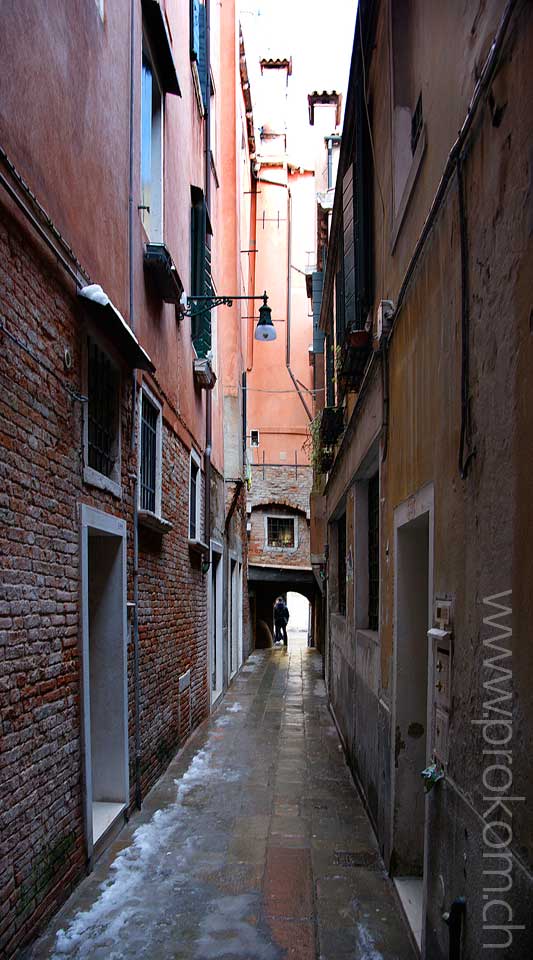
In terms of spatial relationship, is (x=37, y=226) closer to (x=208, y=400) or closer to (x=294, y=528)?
(x=208, y=400)

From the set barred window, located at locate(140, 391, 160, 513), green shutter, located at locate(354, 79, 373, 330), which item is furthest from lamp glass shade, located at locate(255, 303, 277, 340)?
green shutter, located at locate(354, 79, 373, 330)

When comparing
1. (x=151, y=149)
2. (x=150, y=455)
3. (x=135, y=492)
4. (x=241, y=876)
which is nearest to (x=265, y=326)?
(x=151, y=149)

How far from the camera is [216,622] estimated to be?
41.3ft

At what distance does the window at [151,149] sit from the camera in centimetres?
Result: 670

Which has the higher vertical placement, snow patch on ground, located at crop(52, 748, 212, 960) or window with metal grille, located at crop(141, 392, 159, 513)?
window with metal grille, located at crop(141, 392, 159, 513)

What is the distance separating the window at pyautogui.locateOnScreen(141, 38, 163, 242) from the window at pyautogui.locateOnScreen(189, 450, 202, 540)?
3303 mm

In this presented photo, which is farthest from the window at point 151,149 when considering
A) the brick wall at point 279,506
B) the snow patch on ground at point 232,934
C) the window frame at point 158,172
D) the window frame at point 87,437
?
the brick wall at point 279,506

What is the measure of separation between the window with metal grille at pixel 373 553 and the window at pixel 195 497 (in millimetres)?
2888

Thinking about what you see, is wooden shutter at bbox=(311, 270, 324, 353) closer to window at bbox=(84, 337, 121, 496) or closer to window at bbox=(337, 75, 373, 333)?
window at bbox=(337, 75, 373, 333)

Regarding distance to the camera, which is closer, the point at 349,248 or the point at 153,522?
the point at 153,522

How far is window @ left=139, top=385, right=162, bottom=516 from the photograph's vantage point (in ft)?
21.9

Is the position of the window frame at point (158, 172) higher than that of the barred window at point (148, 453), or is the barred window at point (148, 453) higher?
the window frame at point (158, 172)

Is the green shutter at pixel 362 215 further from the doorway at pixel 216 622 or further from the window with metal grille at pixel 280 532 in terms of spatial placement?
the window with metal grille at pixel 280 532

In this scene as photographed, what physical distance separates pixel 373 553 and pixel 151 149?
4.39m
